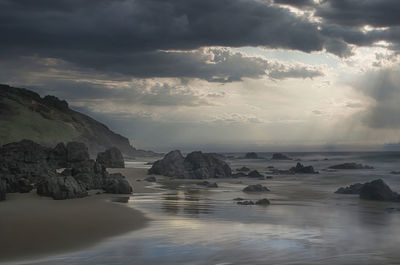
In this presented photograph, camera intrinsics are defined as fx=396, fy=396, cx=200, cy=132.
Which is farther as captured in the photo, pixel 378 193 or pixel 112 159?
pixel 112 159

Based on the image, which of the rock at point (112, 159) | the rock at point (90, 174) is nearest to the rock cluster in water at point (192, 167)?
the rock at point (112, 159)

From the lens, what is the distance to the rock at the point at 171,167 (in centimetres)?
3809

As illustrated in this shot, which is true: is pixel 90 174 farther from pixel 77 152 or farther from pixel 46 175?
pixel 77 152

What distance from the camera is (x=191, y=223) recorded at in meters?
13.2

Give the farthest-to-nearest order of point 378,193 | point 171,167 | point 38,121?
A: point 38,121, point 171,167, point 378,193

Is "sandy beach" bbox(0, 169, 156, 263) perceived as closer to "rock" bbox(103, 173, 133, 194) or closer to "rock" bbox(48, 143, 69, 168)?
"rock" bbox(103, 173, 133, 194)

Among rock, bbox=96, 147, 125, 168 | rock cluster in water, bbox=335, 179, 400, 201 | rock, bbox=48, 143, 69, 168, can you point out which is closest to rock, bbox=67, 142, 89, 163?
rock, bbox=48, 143, 69, 168

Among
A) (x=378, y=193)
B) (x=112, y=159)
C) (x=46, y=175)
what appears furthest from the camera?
(x=112, y=159)

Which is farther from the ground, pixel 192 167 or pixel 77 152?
pixel 77 152

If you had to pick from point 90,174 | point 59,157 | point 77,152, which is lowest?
point 90,174

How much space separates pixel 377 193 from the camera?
21.5m

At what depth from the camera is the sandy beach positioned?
970 centimetres

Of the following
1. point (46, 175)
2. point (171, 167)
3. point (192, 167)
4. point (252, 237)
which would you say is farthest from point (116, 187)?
point (192, 167)

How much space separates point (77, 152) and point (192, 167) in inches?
530
